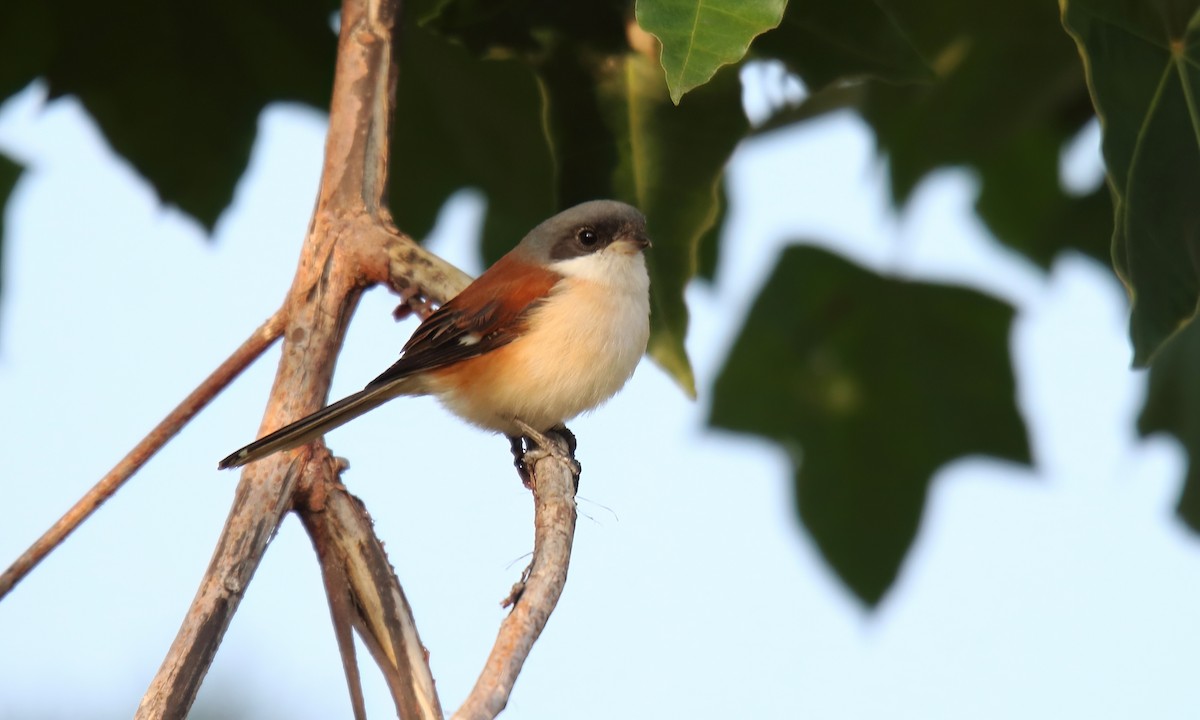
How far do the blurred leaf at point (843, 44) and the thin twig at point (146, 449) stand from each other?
3.77 ft

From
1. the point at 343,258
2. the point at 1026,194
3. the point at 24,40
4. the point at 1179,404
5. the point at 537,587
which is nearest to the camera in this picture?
the point at 537,587

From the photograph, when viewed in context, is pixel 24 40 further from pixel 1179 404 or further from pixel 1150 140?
pixel 1179 404

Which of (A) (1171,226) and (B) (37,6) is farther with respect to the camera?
(B) (37,6)

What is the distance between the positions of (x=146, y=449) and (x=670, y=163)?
114 centimetres

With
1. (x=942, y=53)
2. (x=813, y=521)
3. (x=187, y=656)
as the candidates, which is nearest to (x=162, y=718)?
(x=187, y=656)

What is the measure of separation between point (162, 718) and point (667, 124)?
58.7 inches

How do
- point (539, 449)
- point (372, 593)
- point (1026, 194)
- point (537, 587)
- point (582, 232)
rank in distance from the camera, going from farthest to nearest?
point (1026, 194) → point (582, 232) → point (539, 449) → point (372, 593) → point (537, 587)

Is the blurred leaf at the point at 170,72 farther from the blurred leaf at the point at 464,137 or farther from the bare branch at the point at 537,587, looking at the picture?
the bare branch at the point at 537,587

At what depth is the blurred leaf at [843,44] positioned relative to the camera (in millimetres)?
2535

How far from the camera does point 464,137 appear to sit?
3084 millimetres

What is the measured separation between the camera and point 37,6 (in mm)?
2889

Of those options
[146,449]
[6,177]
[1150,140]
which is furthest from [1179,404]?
[6,177]

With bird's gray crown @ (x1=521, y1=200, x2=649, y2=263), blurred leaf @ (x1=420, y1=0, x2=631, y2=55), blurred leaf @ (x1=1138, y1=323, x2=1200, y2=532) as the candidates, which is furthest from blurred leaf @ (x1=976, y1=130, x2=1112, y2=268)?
blurred leaf @ (x1=420, y1=0, x2=631, y2=55)

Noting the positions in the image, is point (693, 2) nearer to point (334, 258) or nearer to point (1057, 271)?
point (334, 258)
